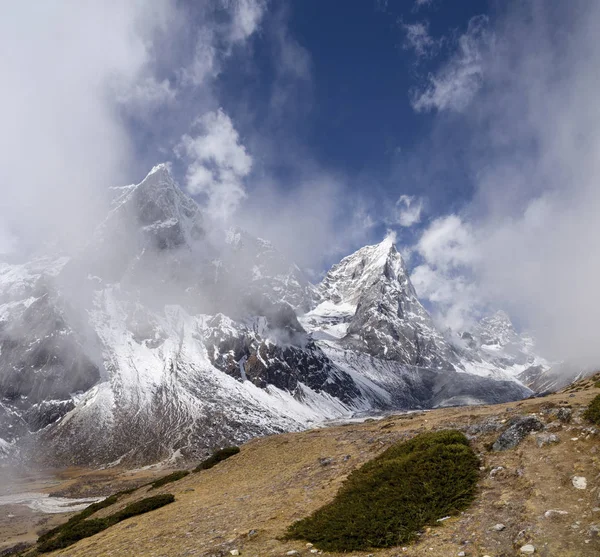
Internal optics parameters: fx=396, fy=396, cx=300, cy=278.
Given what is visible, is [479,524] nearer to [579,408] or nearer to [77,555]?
[579,408]

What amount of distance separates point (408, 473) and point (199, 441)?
186 m

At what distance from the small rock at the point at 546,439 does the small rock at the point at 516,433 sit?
84 centimetres

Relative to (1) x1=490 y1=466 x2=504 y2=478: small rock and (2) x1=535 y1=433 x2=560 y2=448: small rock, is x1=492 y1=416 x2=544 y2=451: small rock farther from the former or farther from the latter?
(1) x1=490 y1=466 x2=504 y2=478: small rock

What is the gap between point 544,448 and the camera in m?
17.1

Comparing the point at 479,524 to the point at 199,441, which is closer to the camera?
the point at 479,524

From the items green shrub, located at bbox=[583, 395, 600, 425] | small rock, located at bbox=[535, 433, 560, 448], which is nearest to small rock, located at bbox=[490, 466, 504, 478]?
small rock, located at bbox=[535, 433, 560, 448]

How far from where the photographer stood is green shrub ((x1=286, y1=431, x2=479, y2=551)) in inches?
537

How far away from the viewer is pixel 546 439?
17531 mm

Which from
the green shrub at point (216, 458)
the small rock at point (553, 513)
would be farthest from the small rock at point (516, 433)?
the green shrub at point (216, 458)

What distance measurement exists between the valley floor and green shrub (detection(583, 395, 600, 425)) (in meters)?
0.36

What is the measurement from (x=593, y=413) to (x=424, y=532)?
9.87 metres

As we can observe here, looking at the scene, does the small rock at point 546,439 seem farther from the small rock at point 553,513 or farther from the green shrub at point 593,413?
the small rock at point 553,513

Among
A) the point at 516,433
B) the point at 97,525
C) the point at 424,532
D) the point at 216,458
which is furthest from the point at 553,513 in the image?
the point at 216,458

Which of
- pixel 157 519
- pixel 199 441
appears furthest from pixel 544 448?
pixel 199 441
